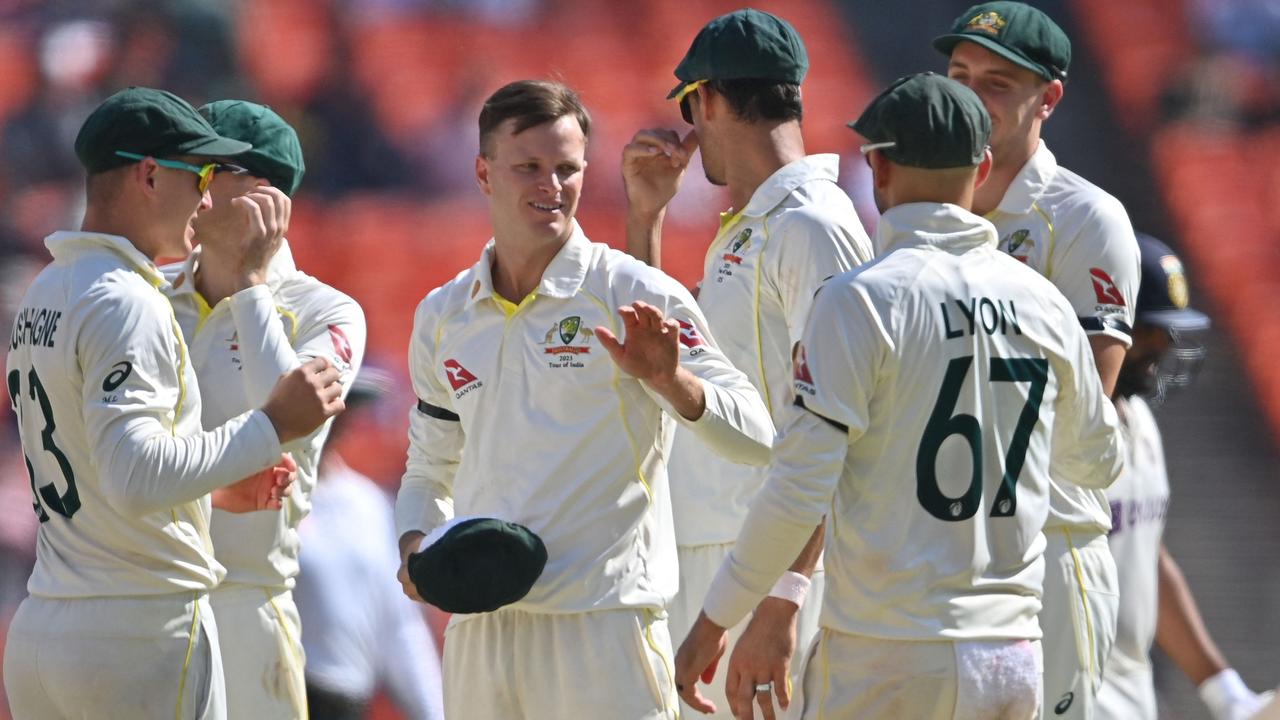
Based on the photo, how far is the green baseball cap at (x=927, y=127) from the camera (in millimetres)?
2949

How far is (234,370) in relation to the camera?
3975 millimetres

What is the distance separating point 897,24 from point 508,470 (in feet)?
13.2

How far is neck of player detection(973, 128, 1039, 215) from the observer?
390cm

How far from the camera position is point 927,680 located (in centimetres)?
280

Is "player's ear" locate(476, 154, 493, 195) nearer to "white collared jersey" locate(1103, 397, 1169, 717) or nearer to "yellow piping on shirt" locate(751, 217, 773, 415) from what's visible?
"yellow piping on shirt" locate(751, 217, 773, 415)

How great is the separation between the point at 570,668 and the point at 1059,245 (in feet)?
4.93

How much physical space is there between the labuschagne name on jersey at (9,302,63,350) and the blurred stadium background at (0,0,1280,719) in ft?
9.57

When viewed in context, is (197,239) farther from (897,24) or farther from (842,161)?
A: (897,24)

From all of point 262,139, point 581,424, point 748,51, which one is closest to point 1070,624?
point 581,424

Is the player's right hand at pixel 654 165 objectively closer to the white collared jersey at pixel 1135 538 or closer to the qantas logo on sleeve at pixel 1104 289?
the qantas logo on sleeve at pixel 1104 289

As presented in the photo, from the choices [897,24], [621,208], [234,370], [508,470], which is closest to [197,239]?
[234,370]

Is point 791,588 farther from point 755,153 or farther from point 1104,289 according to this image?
point 755,153

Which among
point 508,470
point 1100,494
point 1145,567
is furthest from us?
point 1145,567

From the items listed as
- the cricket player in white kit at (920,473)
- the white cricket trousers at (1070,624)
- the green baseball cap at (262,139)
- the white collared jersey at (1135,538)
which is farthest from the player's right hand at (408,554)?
the white collared jersey at (1135,538)
